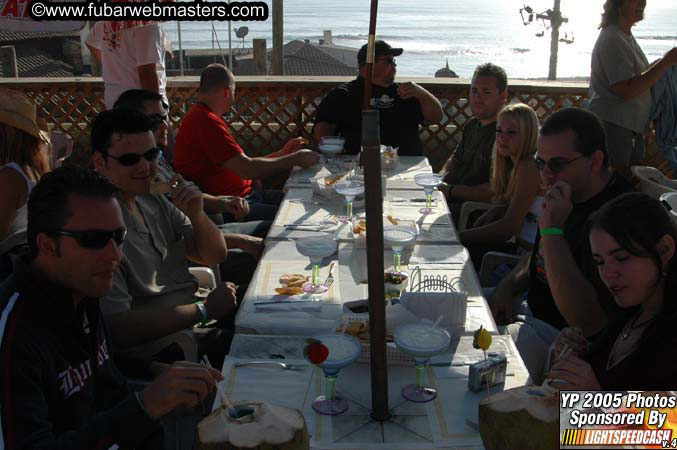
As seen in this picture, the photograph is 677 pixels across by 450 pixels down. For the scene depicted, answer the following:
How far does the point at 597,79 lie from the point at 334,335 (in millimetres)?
3397

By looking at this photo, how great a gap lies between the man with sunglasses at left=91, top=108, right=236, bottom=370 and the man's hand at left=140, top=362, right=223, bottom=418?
2.62 ft

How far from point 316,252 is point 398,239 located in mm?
343

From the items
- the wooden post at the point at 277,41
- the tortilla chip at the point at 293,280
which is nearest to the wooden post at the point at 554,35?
the wooden post at the point at 277,41

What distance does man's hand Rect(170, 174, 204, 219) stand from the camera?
289cm

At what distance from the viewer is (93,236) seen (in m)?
1.66

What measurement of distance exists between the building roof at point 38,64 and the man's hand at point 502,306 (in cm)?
3731

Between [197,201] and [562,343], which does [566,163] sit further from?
[197,201]

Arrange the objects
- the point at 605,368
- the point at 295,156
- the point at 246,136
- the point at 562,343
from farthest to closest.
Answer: the point at 246,136 → the point at 295,156 → the point at 562,343 → the point at 605,368

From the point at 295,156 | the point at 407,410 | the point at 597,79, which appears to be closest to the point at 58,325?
the point at 407,410

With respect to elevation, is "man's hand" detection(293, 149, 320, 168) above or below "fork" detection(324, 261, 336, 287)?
above

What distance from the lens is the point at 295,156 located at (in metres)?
4.45

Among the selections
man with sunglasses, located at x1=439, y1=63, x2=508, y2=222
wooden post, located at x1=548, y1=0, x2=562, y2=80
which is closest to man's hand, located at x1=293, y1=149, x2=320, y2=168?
man with sunglasses, located at x1=439, y1=63, x2=508, y2=222

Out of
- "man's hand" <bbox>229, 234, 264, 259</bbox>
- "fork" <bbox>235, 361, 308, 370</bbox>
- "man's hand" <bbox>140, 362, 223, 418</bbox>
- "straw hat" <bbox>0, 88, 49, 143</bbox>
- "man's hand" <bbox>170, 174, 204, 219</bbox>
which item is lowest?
"man's hand" <bbox>229, 234, 264, 259</bbox>

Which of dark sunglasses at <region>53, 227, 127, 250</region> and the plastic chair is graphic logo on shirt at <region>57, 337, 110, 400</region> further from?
the plastic chair
